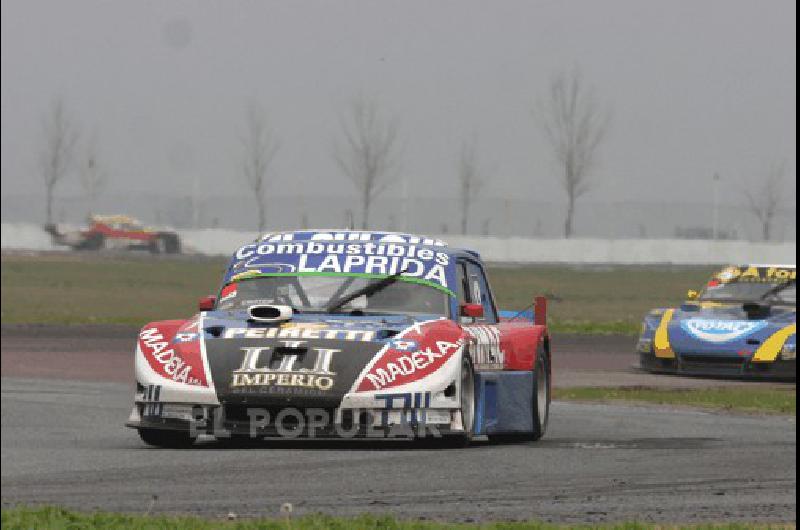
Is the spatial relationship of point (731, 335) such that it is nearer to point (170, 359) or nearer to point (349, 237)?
point (349, 237)

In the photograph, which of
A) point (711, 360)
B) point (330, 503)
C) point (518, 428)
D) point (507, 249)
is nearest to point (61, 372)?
point (330, 503)

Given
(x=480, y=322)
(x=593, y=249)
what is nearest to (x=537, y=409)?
(x=480, y=322)

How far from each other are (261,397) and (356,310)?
42.6 inches

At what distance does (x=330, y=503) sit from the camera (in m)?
33.9

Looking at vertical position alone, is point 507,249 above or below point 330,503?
above

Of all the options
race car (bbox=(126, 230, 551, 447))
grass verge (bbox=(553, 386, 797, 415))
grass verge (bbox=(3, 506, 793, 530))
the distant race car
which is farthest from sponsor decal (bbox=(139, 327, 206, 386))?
the distant race car

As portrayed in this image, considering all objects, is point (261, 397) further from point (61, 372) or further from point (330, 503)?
point (61, 372)

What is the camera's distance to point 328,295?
8.46 metres

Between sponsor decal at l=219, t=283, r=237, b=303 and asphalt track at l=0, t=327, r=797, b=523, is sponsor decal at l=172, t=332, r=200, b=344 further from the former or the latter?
sponsor decal at l=219, t=283, r=237, b=303

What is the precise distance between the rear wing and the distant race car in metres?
89.6

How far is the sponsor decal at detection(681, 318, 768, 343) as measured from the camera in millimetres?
27250

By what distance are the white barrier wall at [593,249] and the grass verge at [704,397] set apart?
5600cm

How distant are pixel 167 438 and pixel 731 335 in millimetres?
20304

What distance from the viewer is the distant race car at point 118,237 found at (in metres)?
100
